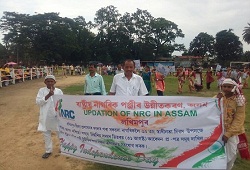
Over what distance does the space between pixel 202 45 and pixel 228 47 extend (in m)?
15.3

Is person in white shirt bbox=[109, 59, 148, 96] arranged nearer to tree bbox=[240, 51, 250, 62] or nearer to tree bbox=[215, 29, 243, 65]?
tree bbox=[240, 51, 250, 62]

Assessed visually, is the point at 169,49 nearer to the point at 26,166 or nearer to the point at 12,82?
the point at 12,82

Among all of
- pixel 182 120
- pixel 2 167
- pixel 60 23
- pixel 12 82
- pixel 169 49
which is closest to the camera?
pixel 182 120

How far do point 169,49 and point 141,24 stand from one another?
11.2 meters

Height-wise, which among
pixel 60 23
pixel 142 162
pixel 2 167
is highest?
pixel 60 23

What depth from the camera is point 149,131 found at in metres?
4.05

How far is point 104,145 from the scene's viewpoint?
169 inches

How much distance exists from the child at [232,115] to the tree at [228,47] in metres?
83.7

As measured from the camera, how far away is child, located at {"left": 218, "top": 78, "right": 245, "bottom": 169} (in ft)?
12.3

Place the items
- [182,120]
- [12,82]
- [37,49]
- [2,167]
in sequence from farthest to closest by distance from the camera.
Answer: [37,49] → [12,82] → [2,167] → [182,120]

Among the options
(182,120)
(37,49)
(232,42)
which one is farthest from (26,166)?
(232,42)

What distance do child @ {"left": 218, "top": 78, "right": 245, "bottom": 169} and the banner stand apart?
5.0 inches

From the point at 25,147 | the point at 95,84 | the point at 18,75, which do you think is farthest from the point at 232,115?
the point at 18,75

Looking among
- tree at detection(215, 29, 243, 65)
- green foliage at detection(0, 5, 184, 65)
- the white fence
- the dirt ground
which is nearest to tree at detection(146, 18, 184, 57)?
green foliage at detection(0, 5, 184, 65)
